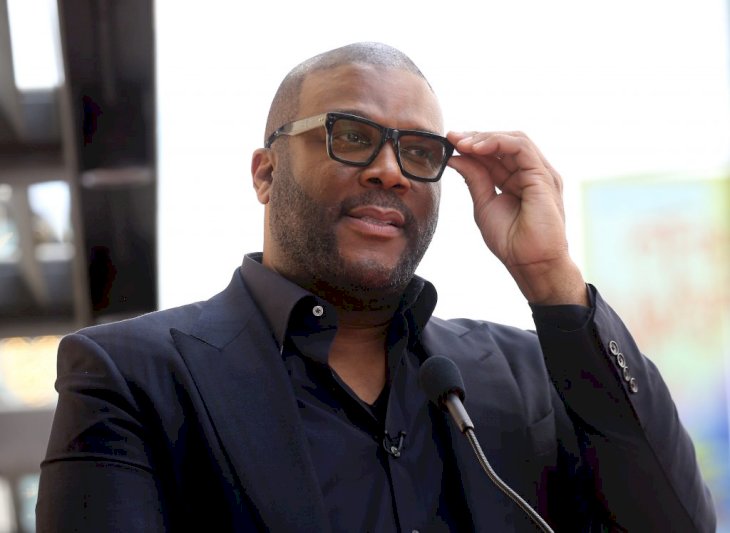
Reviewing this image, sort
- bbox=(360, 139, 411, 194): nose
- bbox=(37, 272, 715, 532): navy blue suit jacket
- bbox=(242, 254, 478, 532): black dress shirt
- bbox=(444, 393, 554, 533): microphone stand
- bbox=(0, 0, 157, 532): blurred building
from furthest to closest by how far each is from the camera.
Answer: bbox=(0, 0, 157, 532): blurred building, bbox=(360, 139, 411, 194): nose, bbox=(242, 254, 478, 532): black dress shirt, bbox=(37, 272, 715, 532): navy blue suit jacket, bbox=(444, 393, 554, 533): microphone stand

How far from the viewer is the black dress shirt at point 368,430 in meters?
1.68

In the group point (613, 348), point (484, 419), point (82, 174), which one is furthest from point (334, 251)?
point (82, 174)

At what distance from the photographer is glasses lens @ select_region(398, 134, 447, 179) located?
74.6 inches

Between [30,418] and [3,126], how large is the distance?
3351 millimetres

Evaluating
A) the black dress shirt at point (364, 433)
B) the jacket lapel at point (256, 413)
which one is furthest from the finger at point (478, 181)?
the jacket lapel at point (256, 413)

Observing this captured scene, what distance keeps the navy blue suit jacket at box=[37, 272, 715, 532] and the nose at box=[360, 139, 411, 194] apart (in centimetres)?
34

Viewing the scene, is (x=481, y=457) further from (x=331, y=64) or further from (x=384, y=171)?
(x=331, y=64)

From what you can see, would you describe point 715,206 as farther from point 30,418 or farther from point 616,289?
point 30,418

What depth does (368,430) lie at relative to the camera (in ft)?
5.82

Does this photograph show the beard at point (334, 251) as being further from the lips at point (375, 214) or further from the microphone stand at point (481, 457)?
the microphone stand at point (481, 457)

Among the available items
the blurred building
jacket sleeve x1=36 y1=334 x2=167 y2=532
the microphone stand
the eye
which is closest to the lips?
the eye

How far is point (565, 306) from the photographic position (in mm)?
1796

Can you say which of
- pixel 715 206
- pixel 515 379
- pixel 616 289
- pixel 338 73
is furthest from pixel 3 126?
pixel 715 206

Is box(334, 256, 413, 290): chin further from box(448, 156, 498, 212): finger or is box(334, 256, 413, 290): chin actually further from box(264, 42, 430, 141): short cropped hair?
box(264, 42, 430, 141): short cropped hair
